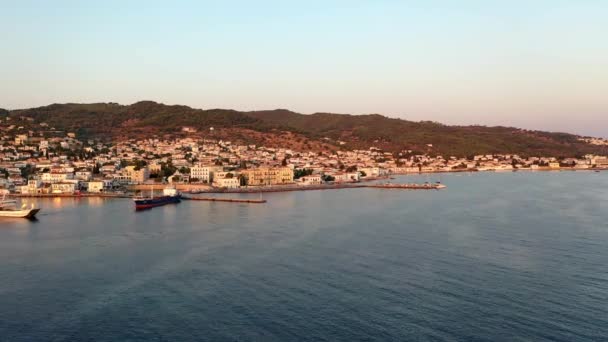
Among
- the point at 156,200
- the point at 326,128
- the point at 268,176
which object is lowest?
the point at 156,200

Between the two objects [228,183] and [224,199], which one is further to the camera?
[228,183]

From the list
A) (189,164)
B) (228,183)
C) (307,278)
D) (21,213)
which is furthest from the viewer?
(189,164)

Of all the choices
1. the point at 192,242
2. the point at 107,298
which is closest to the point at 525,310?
the point at 107,298

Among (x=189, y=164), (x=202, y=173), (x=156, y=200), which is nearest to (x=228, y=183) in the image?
(x=202, y=173)

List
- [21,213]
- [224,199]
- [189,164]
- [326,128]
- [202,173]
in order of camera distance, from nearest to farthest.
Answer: [21,213], [224,199], [202,173], [189,164], [326,128]

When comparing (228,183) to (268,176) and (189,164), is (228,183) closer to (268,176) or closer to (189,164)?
(268,176)

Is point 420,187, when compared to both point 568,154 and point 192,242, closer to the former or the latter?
point 192,242

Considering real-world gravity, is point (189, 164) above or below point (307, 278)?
above
